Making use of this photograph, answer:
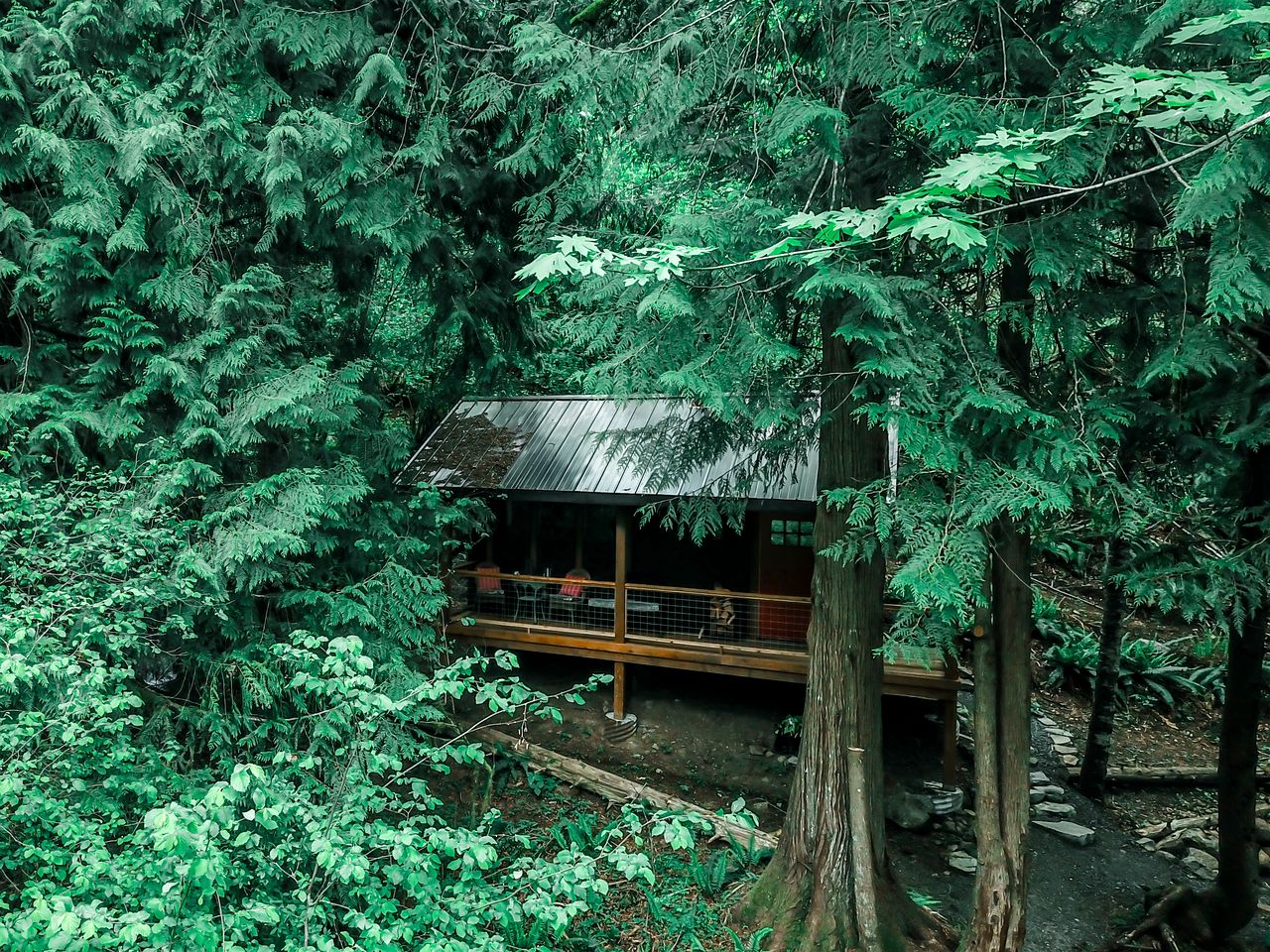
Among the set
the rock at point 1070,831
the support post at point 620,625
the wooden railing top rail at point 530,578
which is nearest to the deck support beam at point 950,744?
the rock at point 1070,831

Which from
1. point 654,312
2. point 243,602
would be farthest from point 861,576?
point 243,602

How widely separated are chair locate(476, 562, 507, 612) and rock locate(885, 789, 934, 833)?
605cm

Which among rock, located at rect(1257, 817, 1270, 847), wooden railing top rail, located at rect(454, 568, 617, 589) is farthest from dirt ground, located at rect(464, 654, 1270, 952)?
wooden railing top rail, located at rect(454, 568, 617, 589)

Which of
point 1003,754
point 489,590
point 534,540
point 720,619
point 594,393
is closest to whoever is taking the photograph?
point 1003,754

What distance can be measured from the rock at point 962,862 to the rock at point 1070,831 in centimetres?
153

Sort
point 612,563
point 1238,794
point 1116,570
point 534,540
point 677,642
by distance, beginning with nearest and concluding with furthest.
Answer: point 1116,570
point 1238,794
point 677,642
point 534,540
point 612,563

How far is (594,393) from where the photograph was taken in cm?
685

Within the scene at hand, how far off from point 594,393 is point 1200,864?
875 centimetres

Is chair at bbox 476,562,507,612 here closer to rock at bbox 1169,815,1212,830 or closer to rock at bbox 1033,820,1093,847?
rock at bbox 1033,820,1093,847

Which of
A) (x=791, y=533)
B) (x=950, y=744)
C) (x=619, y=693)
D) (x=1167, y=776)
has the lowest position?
(x=1167, y=776)

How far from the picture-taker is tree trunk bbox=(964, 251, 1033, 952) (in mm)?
5918

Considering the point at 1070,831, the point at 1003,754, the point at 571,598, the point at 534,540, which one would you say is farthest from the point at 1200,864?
the point at 534,540

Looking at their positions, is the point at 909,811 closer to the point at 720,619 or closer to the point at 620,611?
the point at 720,619

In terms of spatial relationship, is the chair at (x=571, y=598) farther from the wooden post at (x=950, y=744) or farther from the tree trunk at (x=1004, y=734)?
the tree trunk at (x=1004, y=734)
